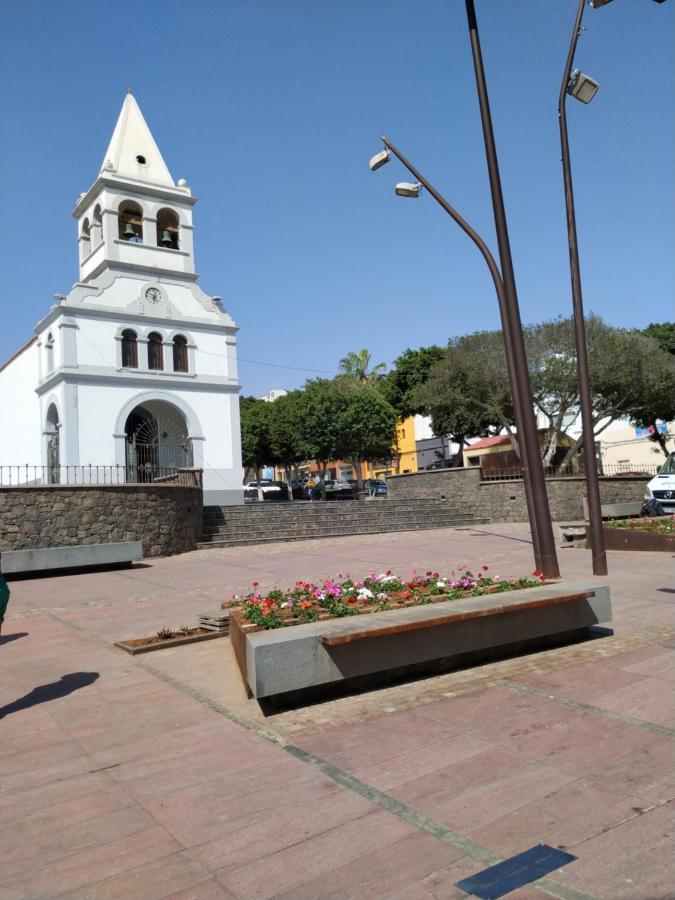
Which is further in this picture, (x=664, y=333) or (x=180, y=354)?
(x=664, y=333)

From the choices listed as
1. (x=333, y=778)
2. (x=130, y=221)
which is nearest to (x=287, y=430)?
(x=130, y=221)

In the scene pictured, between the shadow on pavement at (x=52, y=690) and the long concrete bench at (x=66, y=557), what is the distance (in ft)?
25.6

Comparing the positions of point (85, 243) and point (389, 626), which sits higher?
point (85, 243)

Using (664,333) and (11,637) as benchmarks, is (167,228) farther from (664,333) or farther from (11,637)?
(664,333)

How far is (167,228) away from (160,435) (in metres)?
8.40

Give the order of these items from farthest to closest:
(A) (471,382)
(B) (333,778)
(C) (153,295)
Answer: (A) (471,382) < (C) (153,295) < (B) (333,778)

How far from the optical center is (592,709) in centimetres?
455

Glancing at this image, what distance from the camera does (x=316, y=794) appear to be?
11.5 feet

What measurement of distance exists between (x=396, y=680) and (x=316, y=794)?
1951 millimetres

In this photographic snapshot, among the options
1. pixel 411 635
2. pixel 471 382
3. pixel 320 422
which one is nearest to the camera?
pixel 411 635

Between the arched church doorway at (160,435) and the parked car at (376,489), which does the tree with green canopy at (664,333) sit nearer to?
the parked car at (376,489)

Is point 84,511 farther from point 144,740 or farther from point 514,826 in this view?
point 514,826

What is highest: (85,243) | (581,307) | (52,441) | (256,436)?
(85,243)

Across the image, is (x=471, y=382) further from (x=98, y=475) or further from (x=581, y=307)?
(x=581, y=307)
